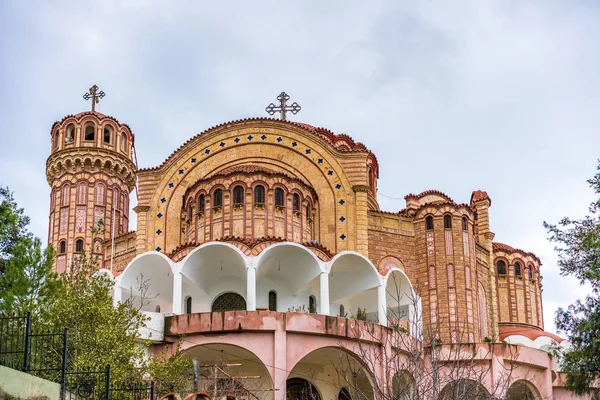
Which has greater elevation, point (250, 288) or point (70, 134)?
point (70, 134)

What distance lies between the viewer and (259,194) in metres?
34.0

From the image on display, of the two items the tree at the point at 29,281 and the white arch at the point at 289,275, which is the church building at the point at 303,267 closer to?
the white arch at the point at 289,275

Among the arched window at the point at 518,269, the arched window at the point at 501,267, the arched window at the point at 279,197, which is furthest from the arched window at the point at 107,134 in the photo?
the arched window at the point at 518,269

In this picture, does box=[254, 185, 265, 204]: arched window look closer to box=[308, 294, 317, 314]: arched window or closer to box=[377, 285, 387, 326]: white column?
box=[308, 294, 317, 314]: arched window

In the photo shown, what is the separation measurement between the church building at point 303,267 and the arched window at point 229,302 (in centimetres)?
5

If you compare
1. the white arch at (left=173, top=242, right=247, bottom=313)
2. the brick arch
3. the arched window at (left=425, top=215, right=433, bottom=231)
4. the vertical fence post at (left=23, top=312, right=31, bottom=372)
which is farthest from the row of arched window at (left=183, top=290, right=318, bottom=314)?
the vertical fence post at (left=23, top=312, right=31, bottom=372)

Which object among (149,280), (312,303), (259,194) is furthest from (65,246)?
(312,303)

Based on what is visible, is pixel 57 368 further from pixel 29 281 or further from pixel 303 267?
pixel 303 267

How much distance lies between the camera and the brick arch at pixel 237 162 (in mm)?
37094

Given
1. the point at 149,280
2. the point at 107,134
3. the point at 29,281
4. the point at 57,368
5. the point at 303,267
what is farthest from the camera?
the point at 107,134

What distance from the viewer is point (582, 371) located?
90.0ft

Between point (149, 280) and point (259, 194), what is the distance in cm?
514

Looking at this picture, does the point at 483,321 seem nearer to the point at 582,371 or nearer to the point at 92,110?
the point at 582,371

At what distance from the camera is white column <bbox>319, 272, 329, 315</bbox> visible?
31000mm
